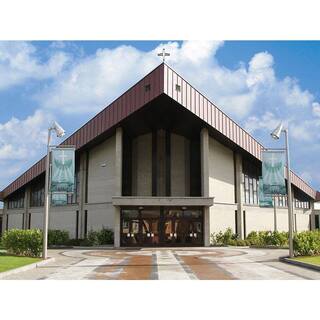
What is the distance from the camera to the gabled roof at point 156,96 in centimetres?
3111

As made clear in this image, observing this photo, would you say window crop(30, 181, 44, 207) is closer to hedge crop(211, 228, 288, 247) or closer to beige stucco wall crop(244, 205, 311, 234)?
hedge crop(211, 228, 288, 247)

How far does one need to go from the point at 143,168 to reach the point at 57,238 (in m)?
9.00

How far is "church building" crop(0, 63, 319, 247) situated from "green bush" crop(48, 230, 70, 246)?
2.82 meters

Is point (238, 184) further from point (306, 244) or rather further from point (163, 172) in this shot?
point (306, 244)

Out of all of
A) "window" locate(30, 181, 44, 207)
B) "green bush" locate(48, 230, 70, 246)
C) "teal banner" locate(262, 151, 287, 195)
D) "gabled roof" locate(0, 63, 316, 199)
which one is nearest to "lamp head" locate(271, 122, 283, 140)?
"teal banner" locate(262, 151, 287, 195)

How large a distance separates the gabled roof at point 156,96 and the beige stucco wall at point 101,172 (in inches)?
80.3

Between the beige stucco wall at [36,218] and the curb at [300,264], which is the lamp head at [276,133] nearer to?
the curb at [300,264]

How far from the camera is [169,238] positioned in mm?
34188

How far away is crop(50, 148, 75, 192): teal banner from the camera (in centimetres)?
2231

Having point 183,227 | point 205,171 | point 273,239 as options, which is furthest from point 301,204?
point 183,227

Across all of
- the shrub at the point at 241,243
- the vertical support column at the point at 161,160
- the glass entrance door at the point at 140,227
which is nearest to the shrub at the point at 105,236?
the glass entrance door at the point at 140,227
